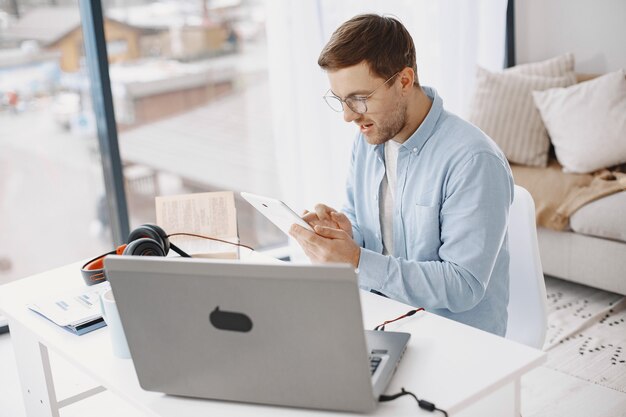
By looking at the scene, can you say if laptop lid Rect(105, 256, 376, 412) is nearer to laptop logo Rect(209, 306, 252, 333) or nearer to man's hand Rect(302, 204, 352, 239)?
laptop logo Rect(209, 306, 252, 333)

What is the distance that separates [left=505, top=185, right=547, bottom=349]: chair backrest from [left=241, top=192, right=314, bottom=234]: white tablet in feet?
Result: 1.64

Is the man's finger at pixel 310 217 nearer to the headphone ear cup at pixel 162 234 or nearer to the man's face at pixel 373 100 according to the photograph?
the man's face at pixel 373 100

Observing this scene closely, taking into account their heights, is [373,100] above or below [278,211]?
above

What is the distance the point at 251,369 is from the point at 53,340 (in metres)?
0.57

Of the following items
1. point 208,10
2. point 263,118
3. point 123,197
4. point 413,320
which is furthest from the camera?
point 263,118

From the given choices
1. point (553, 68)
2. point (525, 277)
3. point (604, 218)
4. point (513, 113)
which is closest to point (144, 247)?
point (525, 277)

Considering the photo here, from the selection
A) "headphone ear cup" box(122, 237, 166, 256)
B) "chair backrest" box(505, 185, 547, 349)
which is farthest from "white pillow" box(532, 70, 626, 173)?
"headphone ear cup" box(122, 237, 166, 256)

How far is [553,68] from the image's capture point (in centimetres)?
353

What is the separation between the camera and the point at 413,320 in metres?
1.44

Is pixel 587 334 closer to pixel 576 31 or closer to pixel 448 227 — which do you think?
pixel 448 227

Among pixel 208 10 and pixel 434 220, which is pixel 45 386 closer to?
pixel 434 220

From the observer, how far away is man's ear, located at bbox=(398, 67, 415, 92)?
1698 millimetres

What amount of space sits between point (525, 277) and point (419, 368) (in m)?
0.58

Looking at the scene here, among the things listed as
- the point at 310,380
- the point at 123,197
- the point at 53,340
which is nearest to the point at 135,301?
the point at 310,380
